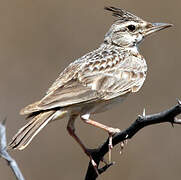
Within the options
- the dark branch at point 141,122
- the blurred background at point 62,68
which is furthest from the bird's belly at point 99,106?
the blurred background at point 62,68

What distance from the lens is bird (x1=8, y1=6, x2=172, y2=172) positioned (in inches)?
206

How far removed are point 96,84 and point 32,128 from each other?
1023 mm

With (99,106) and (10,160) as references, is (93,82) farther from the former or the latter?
(10,160)

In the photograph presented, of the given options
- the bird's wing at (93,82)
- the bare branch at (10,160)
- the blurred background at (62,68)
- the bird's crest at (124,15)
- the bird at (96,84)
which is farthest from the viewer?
the blurred background at (62,68)

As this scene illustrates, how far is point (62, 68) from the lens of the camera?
948cm

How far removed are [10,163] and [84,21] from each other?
648cm

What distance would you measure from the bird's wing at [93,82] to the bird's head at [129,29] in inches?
13.3

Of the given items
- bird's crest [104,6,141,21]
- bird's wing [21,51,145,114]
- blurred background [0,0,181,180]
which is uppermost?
bird's crest [104,6,141,21]

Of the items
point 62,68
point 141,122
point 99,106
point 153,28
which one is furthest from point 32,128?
point 62,68

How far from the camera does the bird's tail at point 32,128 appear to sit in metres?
4.84

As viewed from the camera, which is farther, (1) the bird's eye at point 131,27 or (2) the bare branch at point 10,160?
(1) the bird's eye at point 131,27

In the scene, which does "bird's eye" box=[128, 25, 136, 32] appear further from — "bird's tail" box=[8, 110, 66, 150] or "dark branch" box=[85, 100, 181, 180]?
"dark branch" box=[85, 100, 181, 180]

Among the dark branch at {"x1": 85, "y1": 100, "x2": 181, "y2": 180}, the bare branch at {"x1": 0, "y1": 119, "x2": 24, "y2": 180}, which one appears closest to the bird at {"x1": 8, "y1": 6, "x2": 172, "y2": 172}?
the dark branch at {"x1": 85, "y1": 100, "x2": 181, "y2": 180}

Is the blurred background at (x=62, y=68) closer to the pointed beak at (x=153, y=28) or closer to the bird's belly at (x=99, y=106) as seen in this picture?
the pointed beak at (x=153, y=28)
